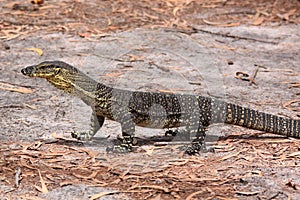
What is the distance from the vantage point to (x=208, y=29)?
12.1 metres

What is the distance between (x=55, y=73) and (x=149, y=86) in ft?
8.10

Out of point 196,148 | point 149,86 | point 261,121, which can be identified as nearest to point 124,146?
point 196,148

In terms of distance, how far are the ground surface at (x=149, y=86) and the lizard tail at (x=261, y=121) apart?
6.0 inches

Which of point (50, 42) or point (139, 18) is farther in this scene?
point (139, 18)

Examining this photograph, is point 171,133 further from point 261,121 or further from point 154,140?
point 261,121

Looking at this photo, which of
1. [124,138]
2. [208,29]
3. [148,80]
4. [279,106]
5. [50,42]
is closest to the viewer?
[124,138]

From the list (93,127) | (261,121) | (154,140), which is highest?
(261,121)

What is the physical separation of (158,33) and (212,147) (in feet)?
15.8

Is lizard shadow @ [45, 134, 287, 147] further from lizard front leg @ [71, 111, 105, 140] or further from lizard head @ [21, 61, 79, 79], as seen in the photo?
lizard head @ [21, 61, 79, 79]

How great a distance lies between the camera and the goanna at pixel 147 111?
7168mm

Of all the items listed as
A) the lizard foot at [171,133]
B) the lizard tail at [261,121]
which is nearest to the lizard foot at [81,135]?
the lizard foot at [171,133]

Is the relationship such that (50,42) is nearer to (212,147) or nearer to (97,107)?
(97,107)

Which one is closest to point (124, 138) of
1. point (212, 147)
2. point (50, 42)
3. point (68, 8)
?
point (212, 147)

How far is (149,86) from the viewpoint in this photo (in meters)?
9.32
